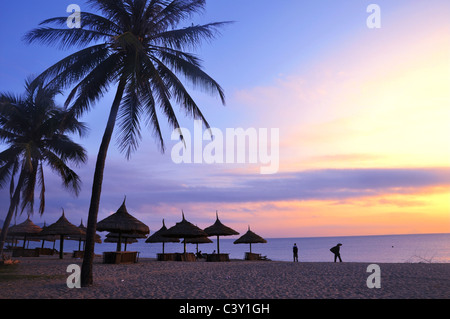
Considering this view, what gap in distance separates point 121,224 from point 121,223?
2.6 inches

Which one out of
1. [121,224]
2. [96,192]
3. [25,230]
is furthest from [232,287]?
[25,230]

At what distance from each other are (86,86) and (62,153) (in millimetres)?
7648

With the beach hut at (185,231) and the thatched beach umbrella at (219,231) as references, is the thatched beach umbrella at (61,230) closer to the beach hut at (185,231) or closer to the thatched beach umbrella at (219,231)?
the beach hut at (185,231)

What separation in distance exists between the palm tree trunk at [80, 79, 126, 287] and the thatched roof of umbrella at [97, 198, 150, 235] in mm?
8536

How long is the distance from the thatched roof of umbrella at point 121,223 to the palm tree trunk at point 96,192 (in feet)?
28.0

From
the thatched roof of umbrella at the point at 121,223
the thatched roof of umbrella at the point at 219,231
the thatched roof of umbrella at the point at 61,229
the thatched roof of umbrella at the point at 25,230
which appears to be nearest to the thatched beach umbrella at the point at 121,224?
the thatched roof of umbrella at the point at 121,223

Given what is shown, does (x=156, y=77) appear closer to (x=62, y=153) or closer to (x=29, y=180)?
(x=62, y=153)

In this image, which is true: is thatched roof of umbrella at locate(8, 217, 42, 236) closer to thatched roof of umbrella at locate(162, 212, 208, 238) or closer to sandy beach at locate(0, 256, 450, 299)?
thatched roof of umbrella at locate(162, 212, 208, 238)

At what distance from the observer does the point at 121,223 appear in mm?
19188

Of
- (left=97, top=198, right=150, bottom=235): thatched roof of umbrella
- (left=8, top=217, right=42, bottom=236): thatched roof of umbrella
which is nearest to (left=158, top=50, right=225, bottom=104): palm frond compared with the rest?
(left=97, top=198, right=150, bottom=235): thatched roof of umbrella

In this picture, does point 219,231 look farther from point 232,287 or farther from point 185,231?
point 232,287

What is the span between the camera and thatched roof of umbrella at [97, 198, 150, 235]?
61.7ft
